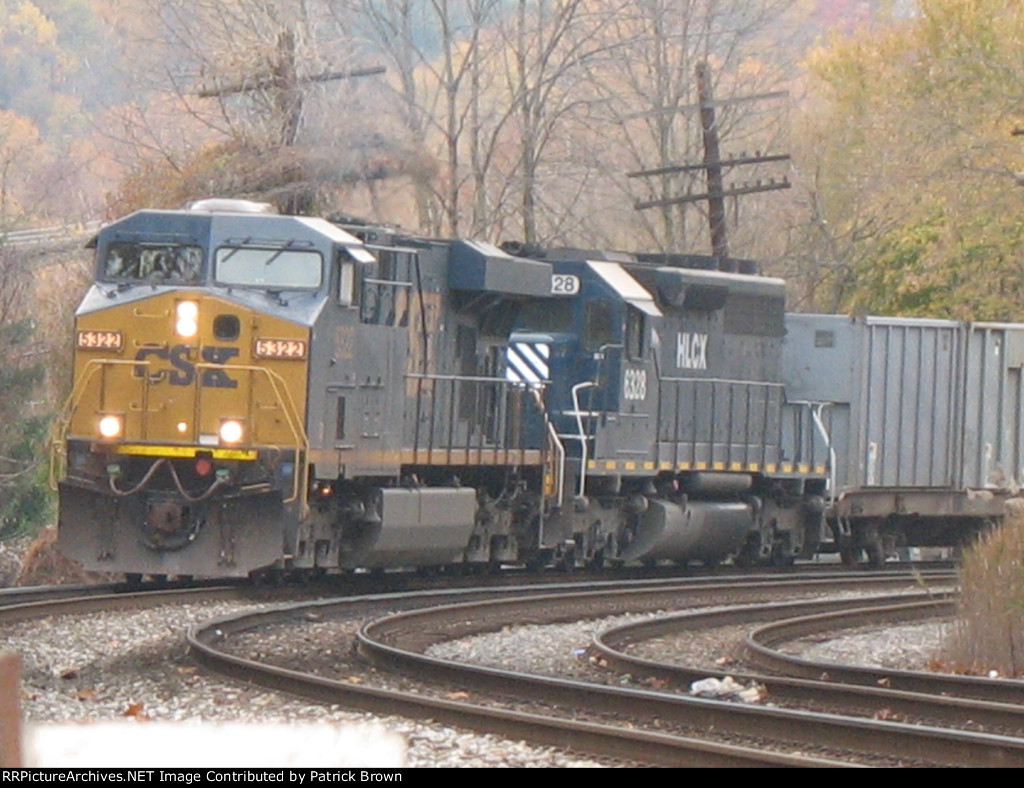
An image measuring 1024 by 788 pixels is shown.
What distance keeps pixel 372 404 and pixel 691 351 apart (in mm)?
6297

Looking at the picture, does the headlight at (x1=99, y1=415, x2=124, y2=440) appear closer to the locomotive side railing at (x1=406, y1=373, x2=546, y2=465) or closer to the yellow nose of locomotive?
the yellow nose of locomotive

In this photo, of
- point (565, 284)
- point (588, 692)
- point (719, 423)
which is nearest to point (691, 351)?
point (719, 423)

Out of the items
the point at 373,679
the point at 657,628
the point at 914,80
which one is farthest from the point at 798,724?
the point at 914,80

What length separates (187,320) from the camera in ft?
51.3

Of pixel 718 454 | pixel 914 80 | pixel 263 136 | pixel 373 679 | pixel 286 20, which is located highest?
pixel 914 80

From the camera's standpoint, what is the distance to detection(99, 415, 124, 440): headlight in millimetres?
15664

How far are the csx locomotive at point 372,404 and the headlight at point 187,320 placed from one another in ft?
0.07

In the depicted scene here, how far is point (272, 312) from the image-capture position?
51.1 ft

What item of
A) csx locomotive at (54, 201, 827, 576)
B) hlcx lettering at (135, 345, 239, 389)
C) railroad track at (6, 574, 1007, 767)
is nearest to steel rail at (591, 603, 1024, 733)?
railroad track at (6, 574, 1007, 767)

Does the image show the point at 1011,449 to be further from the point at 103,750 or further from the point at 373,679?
the point at 103,750

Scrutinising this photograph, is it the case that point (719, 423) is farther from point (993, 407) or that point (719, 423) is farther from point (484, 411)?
point (993, 407)

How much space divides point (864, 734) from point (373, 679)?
3.71 meters

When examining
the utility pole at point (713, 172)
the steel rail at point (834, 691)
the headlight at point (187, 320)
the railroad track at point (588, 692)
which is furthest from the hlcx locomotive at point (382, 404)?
the utility pole at point (713, 172)

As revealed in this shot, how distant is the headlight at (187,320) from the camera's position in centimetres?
1562
